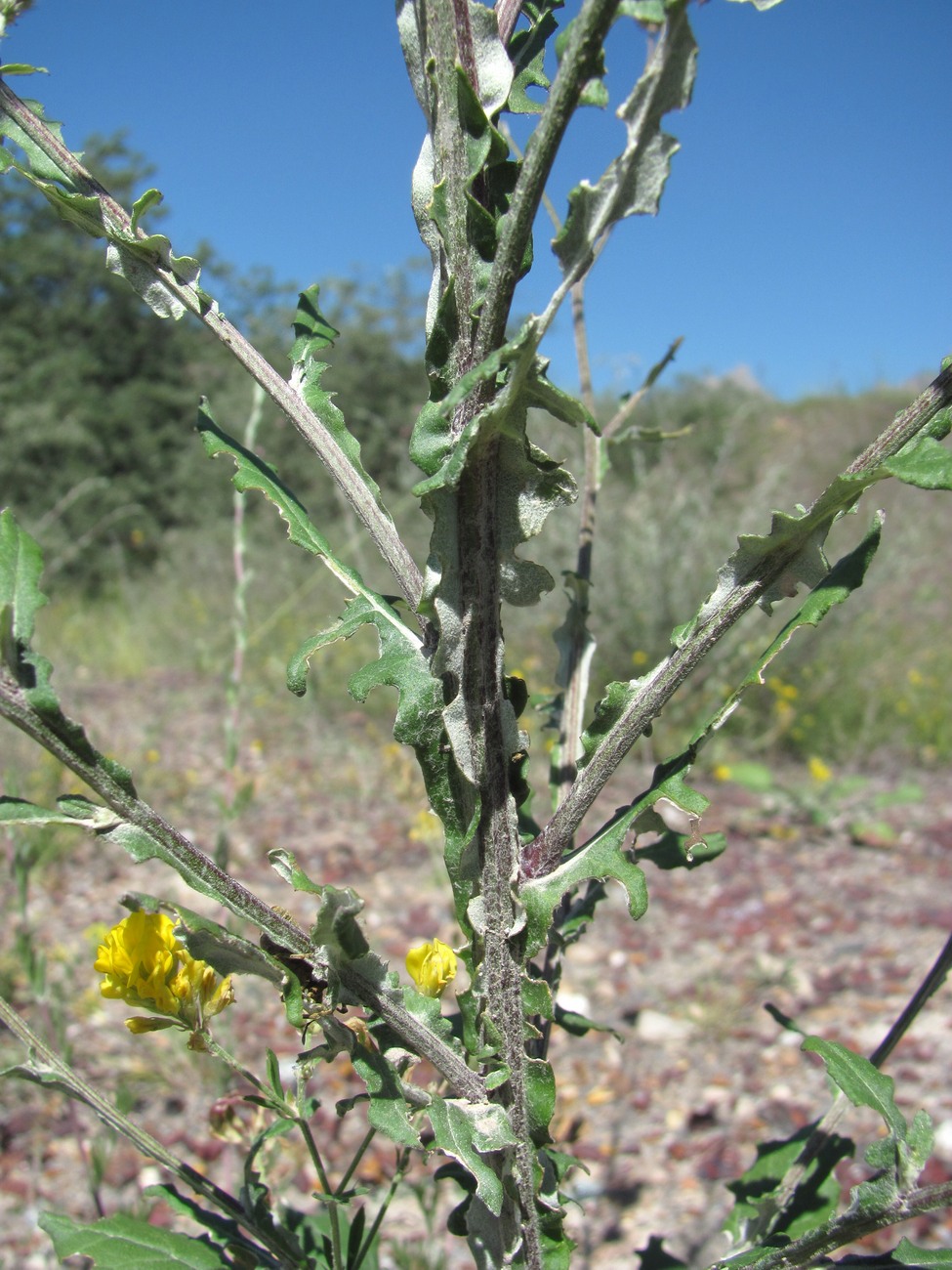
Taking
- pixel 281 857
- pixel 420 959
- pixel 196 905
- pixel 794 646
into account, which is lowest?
pixel 196 905

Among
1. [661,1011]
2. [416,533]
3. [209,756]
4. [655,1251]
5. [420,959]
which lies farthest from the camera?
[416,533]

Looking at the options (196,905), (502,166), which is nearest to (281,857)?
(502,166)

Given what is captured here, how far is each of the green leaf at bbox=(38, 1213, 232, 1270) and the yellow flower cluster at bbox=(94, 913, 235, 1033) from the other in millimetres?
197

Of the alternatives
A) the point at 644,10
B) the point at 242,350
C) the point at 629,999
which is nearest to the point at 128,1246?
the point at 242,350

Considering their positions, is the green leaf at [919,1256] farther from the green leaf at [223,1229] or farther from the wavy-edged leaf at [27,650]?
the wavy-edged leaf at [27,650]

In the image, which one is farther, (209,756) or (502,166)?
(209,756)

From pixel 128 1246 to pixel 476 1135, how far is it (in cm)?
40

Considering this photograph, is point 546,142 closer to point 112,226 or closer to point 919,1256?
point 112,226

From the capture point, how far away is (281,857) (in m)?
0.74

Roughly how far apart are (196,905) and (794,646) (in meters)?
4.54

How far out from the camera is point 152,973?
849 mm

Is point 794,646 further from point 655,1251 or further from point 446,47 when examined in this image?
point 446,47

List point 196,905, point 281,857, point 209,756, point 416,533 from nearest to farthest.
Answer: point 281,857 < point 196,905 < point 209,756 < point 416,533

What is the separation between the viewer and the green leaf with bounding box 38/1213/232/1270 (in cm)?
84
